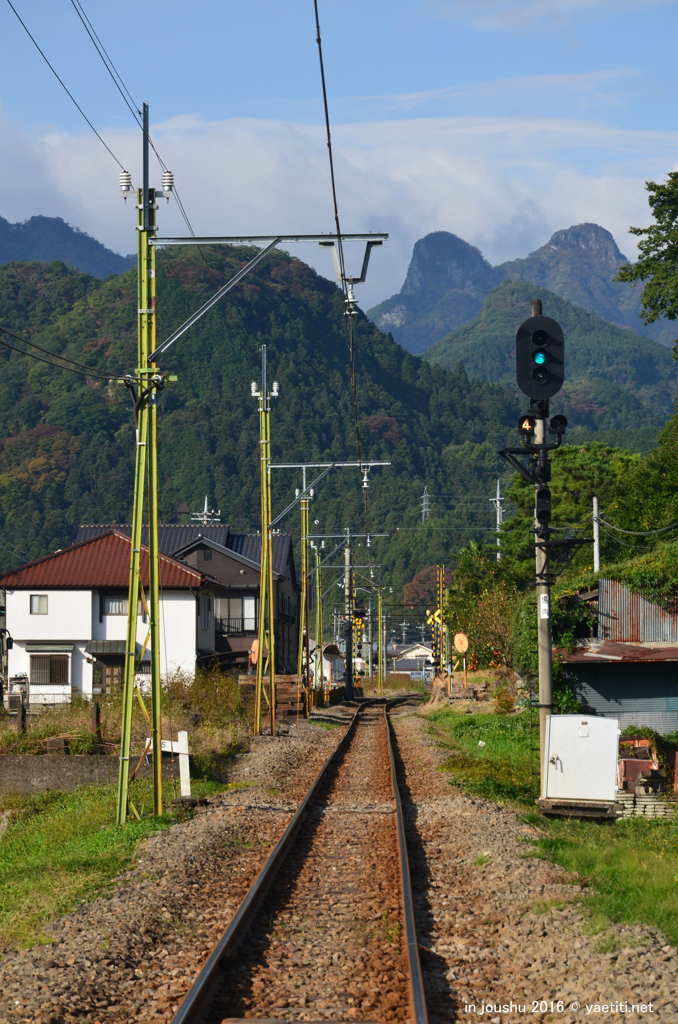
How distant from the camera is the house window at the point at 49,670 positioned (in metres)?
48.5

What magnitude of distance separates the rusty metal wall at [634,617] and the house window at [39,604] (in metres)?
29.0

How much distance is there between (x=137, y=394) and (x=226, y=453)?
124916 millimetres

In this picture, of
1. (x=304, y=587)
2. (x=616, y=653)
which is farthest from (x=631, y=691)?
(x=304, y=587)

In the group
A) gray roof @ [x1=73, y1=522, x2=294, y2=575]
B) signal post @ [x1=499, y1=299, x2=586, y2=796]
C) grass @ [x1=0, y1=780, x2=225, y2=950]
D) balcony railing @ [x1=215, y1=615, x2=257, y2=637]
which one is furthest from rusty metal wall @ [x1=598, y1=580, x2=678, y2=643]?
gray roof @ [x1=73, y1=522, x2=294, y2=575]

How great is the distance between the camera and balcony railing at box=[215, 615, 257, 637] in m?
62.4

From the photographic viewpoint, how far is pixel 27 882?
1098cm

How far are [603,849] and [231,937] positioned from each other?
554cm

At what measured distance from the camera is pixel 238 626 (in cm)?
6275

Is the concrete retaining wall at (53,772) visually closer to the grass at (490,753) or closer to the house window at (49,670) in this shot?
the grass at (490,753)

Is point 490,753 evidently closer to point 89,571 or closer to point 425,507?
point 89,571

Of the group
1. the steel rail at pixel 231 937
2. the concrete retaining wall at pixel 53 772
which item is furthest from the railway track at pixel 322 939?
the concrete retaining wall at pixel 53 772

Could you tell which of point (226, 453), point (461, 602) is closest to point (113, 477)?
point (226, 453)

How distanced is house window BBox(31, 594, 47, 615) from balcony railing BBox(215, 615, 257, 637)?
15.1 metres

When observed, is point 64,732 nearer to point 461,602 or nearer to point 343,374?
point 461,602
